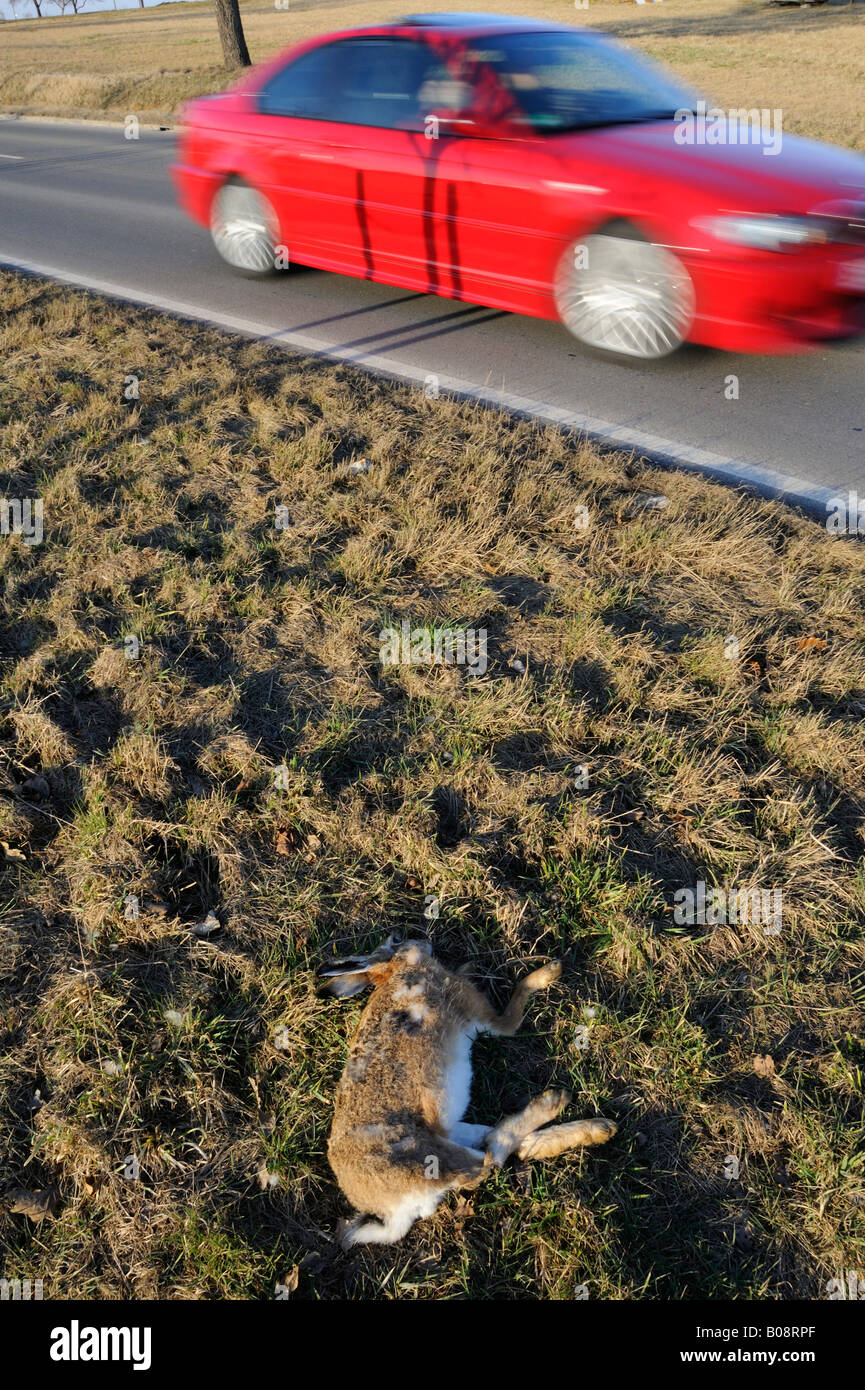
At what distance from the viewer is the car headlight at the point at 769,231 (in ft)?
15.9

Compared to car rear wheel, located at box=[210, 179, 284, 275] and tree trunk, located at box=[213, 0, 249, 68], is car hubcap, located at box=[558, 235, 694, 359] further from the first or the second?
tree trunk, located at box=[213, 0, 249, 68]

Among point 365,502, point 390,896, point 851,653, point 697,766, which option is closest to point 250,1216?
point 390,896

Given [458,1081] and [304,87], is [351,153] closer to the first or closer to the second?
[304,87]

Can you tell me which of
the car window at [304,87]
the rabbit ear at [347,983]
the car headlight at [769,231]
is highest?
the car window at [304,87]

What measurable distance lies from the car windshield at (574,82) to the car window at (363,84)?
412mm

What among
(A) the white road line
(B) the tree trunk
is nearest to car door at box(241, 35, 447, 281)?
(A) the white road line

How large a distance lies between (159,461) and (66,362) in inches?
77.7

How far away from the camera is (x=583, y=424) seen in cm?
534

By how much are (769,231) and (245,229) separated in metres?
4.66

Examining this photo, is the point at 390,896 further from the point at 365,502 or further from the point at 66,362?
the point at 66,362

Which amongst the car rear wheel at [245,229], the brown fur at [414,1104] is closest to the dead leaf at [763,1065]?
the brown fur at [414,1104]

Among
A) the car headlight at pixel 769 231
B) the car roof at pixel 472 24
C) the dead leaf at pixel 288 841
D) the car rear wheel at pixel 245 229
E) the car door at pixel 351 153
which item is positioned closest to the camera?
the dead leaf at pixel 288 841

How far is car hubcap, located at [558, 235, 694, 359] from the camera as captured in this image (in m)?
5.32

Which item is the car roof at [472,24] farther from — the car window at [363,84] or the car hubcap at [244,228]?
the car hubcap at [244,228]
